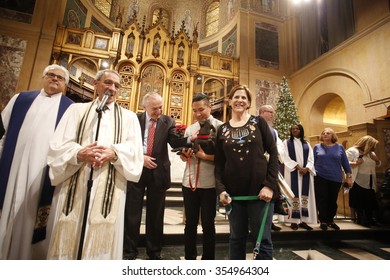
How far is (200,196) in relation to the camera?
5.61 feet

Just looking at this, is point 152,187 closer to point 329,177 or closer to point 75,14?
point 329,177

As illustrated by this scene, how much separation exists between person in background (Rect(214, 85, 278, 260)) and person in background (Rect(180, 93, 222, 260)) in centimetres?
20

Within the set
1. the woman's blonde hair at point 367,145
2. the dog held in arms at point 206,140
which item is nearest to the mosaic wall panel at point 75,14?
the dog held in arms at point 206,140

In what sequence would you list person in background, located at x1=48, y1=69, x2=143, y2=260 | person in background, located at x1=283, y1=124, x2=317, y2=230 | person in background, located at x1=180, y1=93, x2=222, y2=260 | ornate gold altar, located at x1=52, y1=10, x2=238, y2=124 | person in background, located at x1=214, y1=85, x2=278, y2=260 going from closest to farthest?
person in background, located at x1=48, y1=69, x2=143, y2=260, person in background, located at x1=214, y1=85, x2=278, y2=260, person in background, located at x1=180, y1=93, x2=222, y2=260, person in background, located at x1=283, y1=124, x2=317, y2=230, ornate gold altar, located at x1=52, y1=10, x2=238, y2=124

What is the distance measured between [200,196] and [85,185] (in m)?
0.86

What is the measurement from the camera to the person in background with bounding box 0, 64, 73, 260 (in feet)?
4.81

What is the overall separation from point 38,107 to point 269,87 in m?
8.53

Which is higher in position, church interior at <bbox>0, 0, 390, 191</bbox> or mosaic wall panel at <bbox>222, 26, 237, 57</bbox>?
mosaic wall panel at <bbox>222, 26, 237, 57</bbox>

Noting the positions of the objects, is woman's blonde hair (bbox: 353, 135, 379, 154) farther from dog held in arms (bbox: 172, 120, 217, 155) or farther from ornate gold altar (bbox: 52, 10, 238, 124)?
ornate gold altar (bbox: 52, 10, 238, 124)

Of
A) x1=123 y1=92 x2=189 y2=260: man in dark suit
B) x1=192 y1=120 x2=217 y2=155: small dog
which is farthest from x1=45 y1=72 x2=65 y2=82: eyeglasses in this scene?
x1=192 y1=120 x2=217 y2=155: small dog

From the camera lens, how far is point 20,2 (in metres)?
6.92

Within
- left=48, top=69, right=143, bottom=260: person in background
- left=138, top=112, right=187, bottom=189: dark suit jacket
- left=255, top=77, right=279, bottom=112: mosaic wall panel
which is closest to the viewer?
left=48, top=69, right=143, bottom=260: person in background

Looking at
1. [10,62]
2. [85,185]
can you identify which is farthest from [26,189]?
[10,62]

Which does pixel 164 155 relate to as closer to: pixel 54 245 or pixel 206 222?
pixel 206 222
